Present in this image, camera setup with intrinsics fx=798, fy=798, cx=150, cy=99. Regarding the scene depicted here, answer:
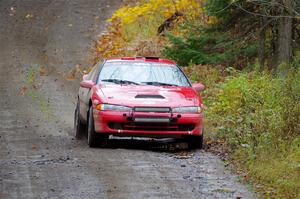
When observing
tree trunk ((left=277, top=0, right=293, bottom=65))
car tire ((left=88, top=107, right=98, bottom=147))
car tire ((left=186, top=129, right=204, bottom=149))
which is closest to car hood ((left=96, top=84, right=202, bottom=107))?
car tire ((left=88, top=107, right=98, bottom=147))

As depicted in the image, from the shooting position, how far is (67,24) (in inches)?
1299

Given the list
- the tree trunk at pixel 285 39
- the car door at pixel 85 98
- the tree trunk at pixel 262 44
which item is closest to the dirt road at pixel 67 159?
the car door at pixel 85 98

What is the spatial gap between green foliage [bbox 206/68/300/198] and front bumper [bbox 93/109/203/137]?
930 millimetres

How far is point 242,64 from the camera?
72.0 ft

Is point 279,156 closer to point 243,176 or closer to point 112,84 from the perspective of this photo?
point 243,176

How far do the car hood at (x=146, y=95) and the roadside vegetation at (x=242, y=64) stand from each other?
1.02 meters

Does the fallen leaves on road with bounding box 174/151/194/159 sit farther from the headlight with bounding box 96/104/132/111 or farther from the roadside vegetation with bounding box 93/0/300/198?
the headlight with bounding box 96/104/132/111

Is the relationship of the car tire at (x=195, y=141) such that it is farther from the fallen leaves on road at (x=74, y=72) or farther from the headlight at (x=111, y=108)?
the fallen leaves on road at (x=74, y=72)

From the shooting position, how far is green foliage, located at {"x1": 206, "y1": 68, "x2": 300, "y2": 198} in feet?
33.4

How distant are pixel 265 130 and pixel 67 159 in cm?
318

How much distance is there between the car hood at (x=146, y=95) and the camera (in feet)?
42.8

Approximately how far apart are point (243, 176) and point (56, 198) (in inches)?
111

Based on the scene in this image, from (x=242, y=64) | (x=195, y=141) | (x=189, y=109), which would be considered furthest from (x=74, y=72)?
(x=189, y=109)

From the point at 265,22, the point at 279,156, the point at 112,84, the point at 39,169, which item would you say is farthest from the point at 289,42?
the point at 39,169
